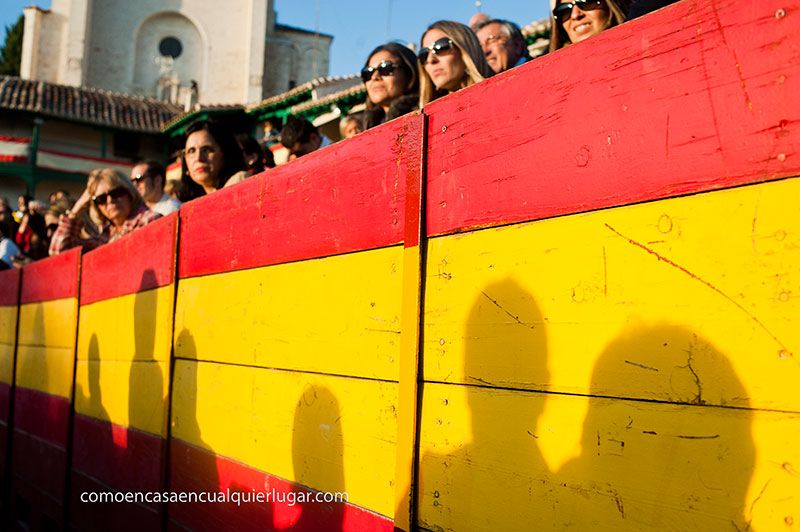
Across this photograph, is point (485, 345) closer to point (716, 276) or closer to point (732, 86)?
point (716, 276)

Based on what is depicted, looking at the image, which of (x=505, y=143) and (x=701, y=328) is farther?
(x=505, y=143)

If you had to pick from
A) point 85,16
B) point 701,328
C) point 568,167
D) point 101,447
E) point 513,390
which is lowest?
point 101,447

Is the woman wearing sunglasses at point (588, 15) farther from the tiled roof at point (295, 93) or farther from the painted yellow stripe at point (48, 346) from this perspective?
the tiled roof at point (295, 93)

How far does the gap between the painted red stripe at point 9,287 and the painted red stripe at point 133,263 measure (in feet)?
7.12

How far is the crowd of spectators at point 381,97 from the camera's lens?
2641mm

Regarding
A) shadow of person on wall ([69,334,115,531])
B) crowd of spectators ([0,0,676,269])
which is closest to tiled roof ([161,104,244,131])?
crowd of spectators ([0,0,676,269])

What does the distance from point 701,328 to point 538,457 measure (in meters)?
0.45

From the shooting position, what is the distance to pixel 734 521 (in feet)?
4.03

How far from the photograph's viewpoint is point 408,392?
1.91m

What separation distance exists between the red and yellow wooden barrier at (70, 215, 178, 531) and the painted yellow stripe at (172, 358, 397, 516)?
1.00ft

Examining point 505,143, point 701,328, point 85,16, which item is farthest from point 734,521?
point 85,16

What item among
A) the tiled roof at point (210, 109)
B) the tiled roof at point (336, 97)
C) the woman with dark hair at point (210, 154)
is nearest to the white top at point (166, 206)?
Answer: the woman with dark hair at point (210, 154)

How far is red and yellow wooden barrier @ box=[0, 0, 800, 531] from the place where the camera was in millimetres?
1239

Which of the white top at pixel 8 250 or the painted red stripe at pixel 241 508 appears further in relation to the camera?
the white top at pixel 8 250
